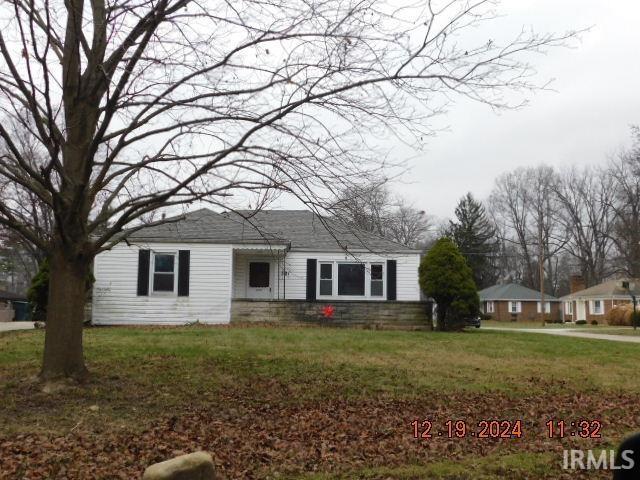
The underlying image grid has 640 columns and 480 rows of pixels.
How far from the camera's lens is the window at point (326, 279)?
22.8 meters

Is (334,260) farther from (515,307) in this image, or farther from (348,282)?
(515,307)

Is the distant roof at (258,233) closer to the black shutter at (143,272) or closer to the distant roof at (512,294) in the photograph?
the black shutter at (143,272)

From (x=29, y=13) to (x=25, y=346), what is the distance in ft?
25.8

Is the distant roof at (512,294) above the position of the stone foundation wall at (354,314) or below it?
above

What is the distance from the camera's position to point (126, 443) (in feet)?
19.8

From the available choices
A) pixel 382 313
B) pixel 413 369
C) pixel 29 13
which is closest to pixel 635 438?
pixel 29 13

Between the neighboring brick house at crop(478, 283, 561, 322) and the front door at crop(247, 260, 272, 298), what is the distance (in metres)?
35.7

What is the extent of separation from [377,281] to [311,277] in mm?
2523

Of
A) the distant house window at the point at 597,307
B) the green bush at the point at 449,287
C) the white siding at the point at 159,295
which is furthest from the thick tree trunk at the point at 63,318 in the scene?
the distant house window at the point at 597,307

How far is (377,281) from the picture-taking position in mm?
22625

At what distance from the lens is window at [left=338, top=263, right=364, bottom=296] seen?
74.6 feet

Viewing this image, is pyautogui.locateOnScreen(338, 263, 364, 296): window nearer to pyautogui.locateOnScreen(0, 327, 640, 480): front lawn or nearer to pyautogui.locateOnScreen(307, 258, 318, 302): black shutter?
pyautogui.locateOnScreen(307, 258, 318, 302): black shutter

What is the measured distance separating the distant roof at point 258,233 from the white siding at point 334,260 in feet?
1.00

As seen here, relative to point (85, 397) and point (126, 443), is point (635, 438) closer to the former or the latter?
point (126, 443)
